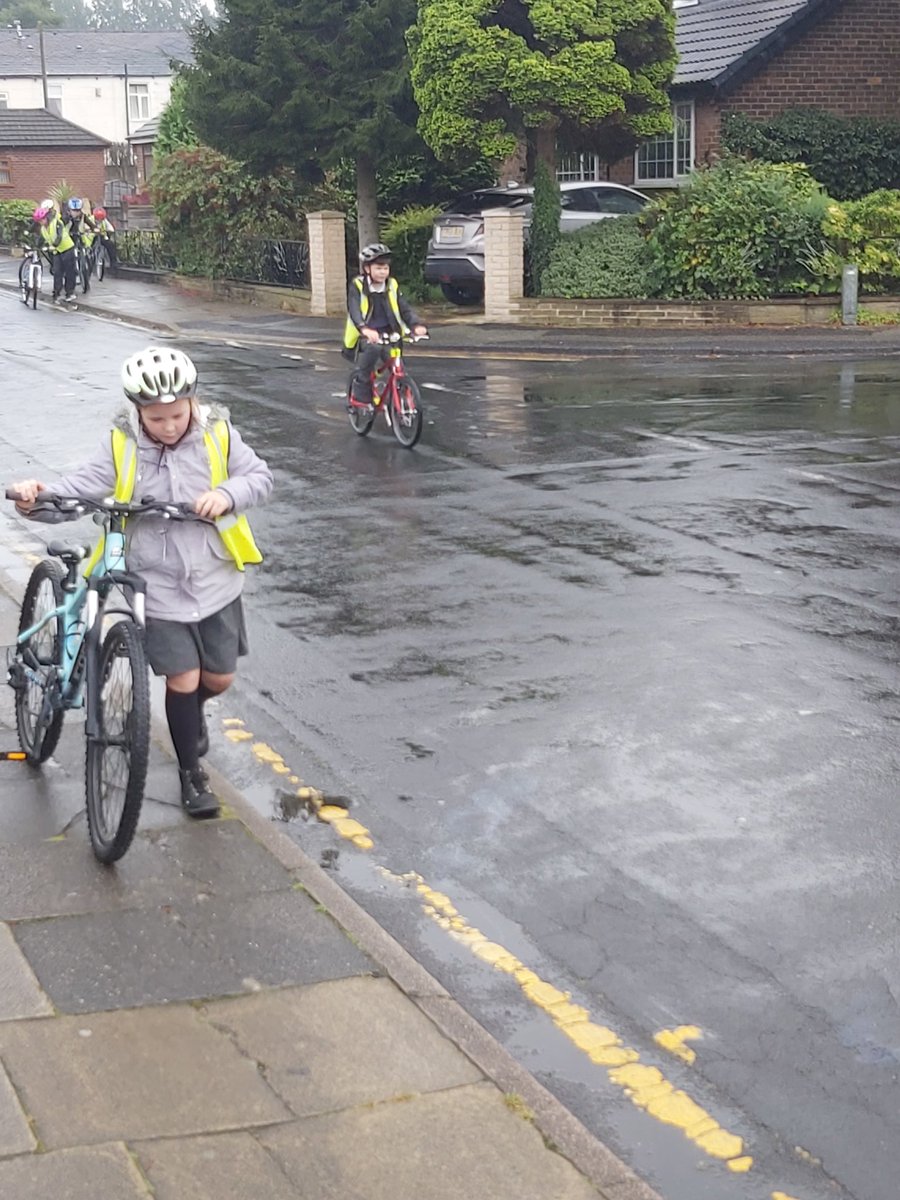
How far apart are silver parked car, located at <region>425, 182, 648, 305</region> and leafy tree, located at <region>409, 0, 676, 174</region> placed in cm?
126

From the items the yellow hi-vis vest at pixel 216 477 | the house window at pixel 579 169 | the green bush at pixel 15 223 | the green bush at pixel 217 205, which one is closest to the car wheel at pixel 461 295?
the green bush at pixel 217 205

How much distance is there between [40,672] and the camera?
6.30 meters

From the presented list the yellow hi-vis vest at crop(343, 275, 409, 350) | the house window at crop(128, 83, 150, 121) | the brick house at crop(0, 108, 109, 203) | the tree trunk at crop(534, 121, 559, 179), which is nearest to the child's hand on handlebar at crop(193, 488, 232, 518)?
the yellow hi-vis vest at crop(343, 275, 409, 350)

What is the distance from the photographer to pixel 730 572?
9.70 m

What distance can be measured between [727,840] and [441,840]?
3.26ft

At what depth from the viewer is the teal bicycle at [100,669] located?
543 centimetres

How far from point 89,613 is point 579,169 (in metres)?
31.3

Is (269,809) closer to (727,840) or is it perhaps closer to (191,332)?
(727,840)

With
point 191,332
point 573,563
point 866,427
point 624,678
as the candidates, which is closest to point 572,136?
point 191,332

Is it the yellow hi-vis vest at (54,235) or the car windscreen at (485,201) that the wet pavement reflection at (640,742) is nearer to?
the car windscreen at (485,201)

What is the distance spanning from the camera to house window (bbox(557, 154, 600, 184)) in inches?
1373

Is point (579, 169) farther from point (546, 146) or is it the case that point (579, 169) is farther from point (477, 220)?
point (546, 146)

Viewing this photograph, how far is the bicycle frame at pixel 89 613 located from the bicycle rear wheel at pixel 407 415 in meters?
8.45

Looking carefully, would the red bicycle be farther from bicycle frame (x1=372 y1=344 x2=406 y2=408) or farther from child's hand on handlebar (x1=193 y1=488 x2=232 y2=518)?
child's hand on handlebar (x1=193 y1=488 x2=232 y2=518)
